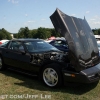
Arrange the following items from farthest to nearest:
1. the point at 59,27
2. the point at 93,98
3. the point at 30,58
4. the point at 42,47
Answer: the point at 42,47 < the point at 30,58 < the point at 59,27 < the point at 93,98

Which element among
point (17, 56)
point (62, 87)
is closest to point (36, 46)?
point (17, 56)

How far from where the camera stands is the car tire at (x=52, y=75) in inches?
177

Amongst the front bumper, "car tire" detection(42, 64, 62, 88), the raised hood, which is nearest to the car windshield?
"car tire" detection(42, 64, 62, 88)

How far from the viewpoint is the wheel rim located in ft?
15.1

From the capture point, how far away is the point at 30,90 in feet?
14.9

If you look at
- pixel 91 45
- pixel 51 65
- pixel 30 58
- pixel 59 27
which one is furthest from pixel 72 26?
pixel 30 58

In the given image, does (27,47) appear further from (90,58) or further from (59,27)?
(90,58)

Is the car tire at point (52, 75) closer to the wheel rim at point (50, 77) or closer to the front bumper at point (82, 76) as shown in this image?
the wheel rim at point (50, 77)

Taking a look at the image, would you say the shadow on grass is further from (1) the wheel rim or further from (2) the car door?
(2) the car door

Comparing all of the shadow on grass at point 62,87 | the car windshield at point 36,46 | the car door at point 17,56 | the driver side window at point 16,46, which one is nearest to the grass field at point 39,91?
the shadow on grass at point 62,87

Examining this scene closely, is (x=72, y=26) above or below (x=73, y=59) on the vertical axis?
above

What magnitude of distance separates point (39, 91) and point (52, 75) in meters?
0.55

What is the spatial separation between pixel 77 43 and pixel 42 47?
2020mm

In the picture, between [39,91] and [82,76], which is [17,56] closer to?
[39,91]
